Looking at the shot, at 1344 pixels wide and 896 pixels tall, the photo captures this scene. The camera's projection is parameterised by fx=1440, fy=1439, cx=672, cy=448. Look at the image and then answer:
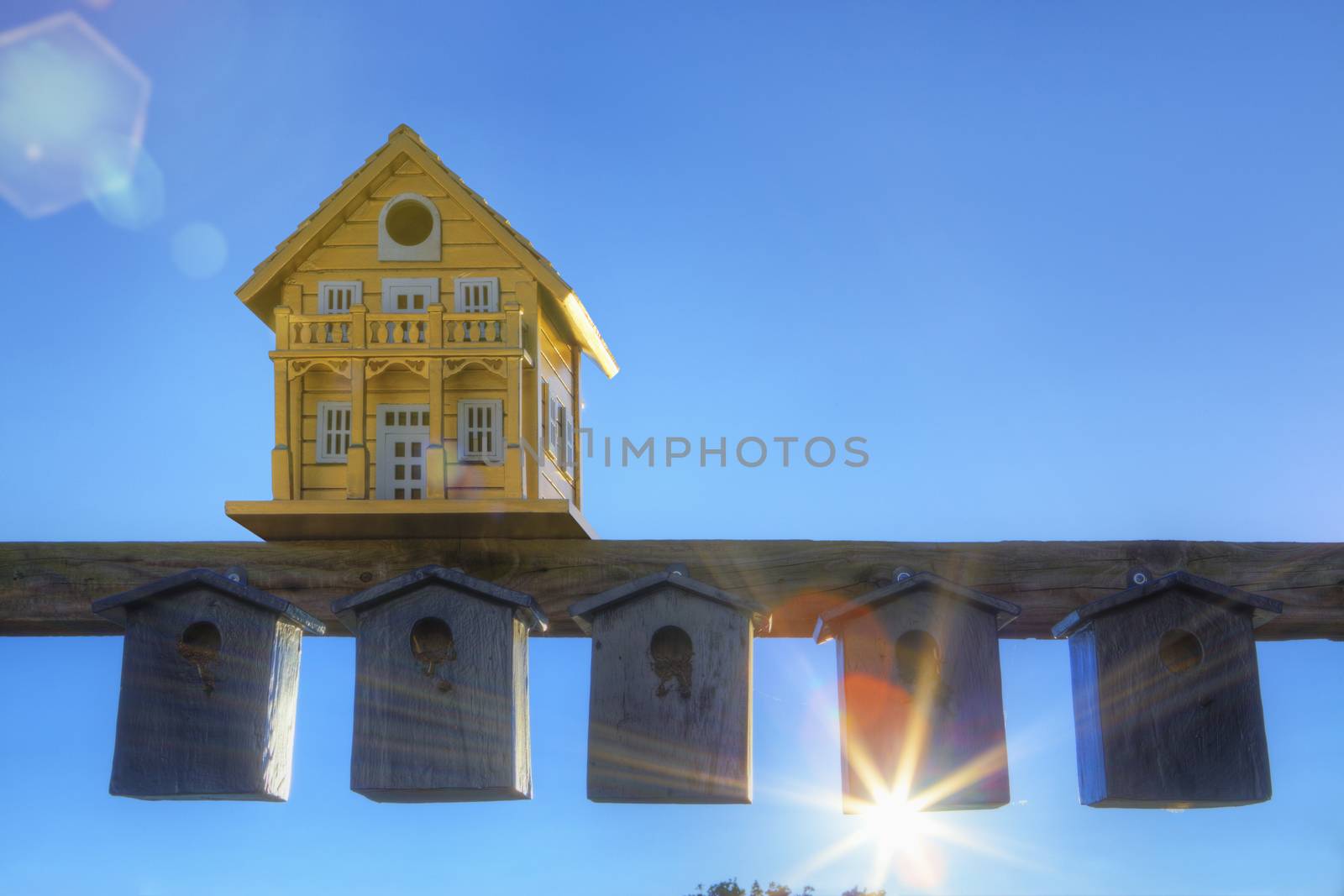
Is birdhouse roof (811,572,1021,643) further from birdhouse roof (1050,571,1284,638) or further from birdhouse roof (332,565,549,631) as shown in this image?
birdhouse roof (332,565,549,631)

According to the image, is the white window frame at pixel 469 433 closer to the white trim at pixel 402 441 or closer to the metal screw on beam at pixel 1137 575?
the white trim at pixel 402 441

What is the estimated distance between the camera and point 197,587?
341 centimetres

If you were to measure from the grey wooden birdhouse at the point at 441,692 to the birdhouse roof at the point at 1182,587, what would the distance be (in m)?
1.31

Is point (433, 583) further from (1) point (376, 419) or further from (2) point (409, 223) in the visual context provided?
(2) point (409, 223)

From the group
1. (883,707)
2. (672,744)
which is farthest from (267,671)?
(883,707)

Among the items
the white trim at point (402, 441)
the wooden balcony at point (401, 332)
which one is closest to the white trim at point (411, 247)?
the wooden balcony at point (401, 332)

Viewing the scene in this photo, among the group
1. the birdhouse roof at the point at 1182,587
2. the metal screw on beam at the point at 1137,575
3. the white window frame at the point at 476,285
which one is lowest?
the birdhouse roof at the point at 1182,587

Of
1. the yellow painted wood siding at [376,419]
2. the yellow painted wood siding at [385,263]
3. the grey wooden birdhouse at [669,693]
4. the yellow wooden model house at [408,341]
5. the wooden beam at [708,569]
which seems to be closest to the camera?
the grey wooden birdhouse at [669,693]

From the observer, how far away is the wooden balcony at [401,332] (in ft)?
20.1

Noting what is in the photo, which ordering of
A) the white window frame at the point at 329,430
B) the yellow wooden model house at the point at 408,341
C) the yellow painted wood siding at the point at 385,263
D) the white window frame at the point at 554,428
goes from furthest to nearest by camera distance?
the white window frame at the point at 554,428, the yellow painted wood siding at the point at 385,263, the white window frame at the point at 329,430, the yellow wooden model house at the point at 408,341

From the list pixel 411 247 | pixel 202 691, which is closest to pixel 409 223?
pixel 411 247

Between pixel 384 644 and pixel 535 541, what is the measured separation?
1.57 feet

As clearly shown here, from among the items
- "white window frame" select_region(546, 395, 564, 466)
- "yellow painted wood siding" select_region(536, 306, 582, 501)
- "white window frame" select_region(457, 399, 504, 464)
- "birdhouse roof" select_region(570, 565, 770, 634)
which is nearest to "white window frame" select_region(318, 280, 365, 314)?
"white window frame" select_region(457, 399, 504, 464)

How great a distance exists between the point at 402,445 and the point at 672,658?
3.25m
